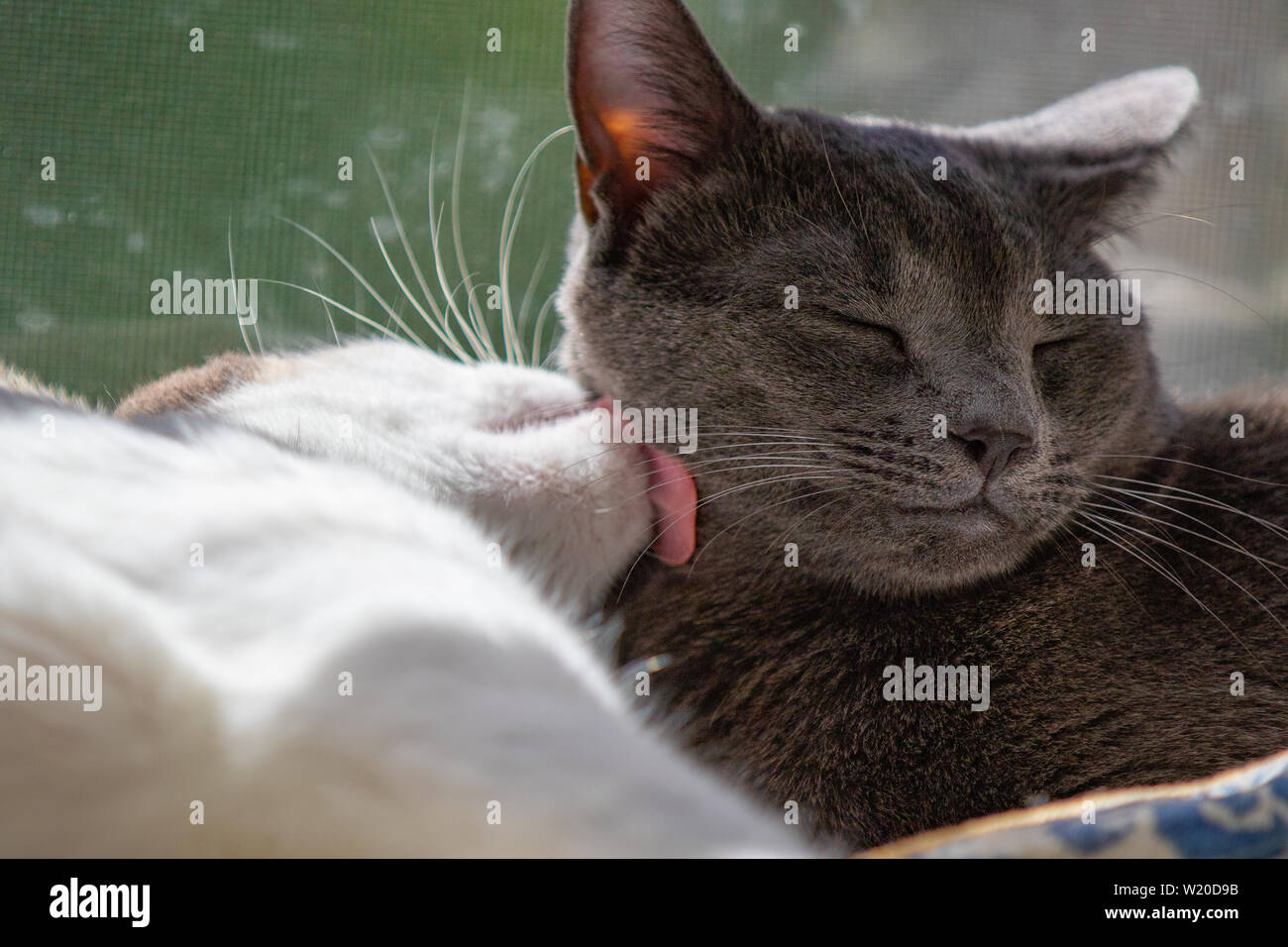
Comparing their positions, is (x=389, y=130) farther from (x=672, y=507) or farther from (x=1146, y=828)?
(x=1146, y=828)

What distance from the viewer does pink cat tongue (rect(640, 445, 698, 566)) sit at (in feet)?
3.00

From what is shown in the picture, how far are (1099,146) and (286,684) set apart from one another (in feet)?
3.06

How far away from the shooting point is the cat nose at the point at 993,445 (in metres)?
0.80

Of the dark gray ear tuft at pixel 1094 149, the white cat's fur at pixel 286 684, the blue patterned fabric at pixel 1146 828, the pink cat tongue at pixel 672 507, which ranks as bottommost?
the blue patterned fabric at pixel 1146 828

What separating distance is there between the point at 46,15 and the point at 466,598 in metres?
1.00

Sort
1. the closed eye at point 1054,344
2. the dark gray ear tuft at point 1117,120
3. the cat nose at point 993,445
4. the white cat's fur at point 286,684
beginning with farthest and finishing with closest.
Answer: the dark gray ear tuft at point 1117,120, the closed eye at point 1054,344, the cat nose at point 993,445, the white cat's fur at point 286,684

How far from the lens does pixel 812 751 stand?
814 millimetres

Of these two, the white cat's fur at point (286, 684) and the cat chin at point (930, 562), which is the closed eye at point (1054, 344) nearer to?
the cat chin at point (930, 562)

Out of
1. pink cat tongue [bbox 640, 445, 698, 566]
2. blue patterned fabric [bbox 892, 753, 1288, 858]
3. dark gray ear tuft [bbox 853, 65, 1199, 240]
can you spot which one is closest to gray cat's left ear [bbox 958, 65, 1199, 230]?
dark gray ear tuft [bbox 853, 65, 1199, 240]

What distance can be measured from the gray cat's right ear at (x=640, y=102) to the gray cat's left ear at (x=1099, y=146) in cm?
27

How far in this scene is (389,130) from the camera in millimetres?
1258

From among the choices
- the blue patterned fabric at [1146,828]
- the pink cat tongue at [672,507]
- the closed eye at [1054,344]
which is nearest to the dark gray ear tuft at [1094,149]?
the closed eye at [1054,344]
